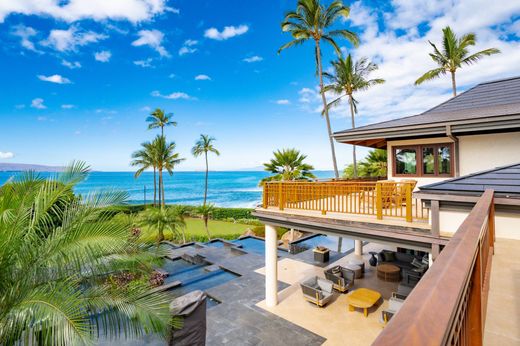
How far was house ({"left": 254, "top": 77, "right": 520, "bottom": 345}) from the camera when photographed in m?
0.89

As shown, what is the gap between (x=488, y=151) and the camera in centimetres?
869

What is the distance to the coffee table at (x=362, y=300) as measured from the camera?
896 cm

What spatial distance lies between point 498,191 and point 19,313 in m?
8.31

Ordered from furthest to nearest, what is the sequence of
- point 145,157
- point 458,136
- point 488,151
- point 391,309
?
point 145,157, point 458,136, point 488,151, point 391,309

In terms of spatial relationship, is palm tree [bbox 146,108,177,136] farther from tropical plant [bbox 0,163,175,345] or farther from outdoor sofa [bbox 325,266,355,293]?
tropical plant [bbox 0,163,175,345]

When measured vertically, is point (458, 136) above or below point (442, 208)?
above

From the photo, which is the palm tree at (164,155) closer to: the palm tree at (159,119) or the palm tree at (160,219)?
the palm tree at (159,119)

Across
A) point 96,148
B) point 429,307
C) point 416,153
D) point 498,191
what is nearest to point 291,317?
point 498,191

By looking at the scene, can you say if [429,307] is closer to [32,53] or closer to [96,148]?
[32,53]


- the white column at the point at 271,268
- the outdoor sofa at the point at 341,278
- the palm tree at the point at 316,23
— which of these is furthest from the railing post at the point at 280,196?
the palm tree at the point at 316,23

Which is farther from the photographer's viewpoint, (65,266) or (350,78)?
(350,78)

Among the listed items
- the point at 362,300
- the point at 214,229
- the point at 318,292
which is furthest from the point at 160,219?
the point at 214,229

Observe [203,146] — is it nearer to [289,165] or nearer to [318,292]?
[289,165]

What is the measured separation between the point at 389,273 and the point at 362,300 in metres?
3.57
